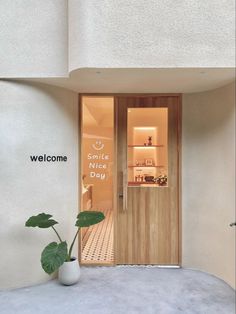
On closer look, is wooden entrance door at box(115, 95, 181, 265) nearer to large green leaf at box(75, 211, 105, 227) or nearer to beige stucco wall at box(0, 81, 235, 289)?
beige stucco wall at box(0, 81, 235, 289)

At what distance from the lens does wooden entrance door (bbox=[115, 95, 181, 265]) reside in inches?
159

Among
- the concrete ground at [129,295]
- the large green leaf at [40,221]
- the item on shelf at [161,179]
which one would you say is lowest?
the concrete ground at [129,295]

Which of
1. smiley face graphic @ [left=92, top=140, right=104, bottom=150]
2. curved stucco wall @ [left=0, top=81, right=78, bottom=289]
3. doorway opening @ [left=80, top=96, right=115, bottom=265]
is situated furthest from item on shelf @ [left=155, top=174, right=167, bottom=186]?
curved stucco wall @ [left=0, top=81, right=78, bottom=289]

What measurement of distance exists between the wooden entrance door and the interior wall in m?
0.16

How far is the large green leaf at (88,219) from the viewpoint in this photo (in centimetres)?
333

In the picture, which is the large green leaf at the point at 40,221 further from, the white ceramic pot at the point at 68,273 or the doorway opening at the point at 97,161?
the doorway opening at the point at 97,161

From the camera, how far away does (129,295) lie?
3189mm

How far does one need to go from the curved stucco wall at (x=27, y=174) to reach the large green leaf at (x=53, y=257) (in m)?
0.45

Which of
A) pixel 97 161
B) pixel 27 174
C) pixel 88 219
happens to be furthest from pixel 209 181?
pixel 27 174

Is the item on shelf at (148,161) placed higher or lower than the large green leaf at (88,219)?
higher

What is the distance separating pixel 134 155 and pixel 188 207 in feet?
3.77

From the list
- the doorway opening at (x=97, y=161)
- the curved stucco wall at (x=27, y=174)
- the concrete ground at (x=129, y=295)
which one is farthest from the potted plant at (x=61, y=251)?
the doorway opening at (x=97, y=161)

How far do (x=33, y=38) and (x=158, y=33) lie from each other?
5.26 feet

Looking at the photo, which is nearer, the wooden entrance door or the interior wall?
the interior wall
